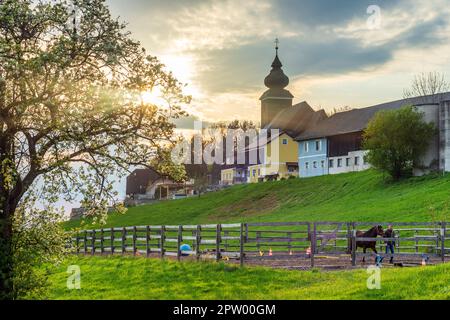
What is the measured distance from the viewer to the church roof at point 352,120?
76.9 meters

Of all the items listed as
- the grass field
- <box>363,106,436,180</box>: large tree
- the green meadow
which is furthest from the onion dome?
the grass field

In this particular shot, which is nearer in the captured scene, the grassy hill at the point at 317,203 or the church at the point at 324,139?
the grassy hill at the point at 317,203

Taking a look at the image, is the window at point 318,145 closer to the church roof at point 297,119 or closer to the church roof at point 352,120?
the church roof at point 352,120

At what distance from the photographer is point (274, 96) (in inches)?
4572

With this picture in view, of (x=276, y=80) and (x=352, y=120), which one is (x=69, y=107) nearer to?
(x=352, y=120)

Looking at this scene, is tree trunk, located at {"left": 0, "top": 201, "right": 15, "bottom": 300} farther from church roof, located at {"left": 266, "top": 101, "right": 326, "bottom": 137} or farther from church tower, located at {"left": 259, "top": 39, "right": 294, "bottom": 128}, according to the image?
church tower, located at {"left": 259, "top": 39, "right": 294, "bottom": 128}

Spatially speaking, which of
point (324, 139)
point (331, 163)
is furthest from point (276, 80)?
point (331, 163)

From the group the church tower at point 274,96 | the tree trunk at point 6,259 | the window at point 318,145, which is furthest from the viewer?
the church tower at point 274,96

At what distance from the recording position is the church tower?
115500mm

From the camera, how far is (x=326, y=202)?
60.0m

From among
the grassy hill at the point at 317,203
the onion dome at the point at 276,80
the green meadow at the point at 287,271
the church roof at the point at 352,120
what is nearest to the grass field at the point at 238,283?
the green meadow at the point at 287,271

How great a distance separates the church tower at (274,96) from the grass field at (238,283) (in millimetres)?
90324

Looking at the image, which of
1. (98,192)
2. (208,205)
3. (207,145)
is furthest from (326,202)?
(207,145)

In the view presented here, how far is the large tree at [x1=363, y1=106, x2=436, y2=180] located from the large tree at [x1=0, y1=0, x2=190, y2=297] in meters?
43.6
